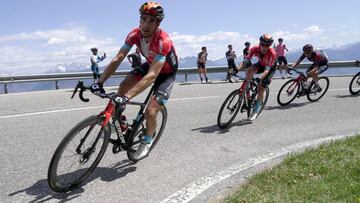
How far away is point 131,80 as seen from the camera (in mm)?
5898

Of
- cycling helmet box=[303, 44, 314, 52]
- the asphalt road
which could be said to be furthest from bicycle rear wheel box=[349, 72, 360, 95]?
cycling helmet box=[303, 44, 314, 52]

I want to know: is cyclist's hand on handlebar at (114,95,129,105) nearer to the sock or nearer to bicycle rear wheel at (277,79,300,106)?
the sock

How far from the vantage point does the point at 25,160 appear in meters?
5.87

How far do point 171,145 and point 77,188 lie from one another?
2.40 m

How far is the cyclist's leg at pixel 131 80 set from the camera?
585 centimetres

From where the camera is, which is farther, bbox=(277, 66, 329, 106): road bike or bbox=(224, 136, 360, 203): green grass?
bbox=(277, 66, 329, 106): road bike

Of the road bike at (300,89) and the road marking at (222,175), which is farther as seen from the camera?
the road bike at (300,89)

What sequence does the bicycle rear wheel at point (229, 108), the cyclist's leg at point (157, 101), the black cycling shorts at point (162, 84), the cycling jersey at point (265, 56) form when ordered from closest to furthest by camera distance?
the cyclist's leg at point (157, 101) < the black cycling shorts at point (162, 84) < the bicycle rear wheel at point (229, 108) < the cycling jersey at point (265, 56)

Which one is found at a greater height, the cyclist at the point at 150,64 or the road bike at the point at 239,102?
the cyclist at the point at 150,64

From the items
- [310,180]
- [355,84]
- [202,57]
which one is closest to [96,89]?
[310,180]

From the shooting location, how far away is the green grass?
13.8 ft

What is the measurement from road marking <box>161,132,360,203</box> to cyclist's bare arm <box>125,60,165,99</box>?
1379 mm

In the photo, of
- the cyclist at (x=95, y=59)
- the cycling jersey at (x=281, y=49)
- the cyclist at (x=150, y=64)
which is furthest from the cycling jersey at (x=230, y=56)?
the cyclist at (x=150, y=64)

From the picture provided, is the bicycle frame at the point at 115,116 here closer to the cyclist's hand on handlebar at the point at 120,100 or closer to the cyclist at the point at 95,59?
the cyclist's hand on handlebar at the point at 120,100
